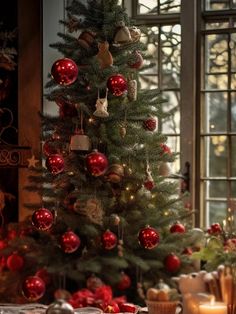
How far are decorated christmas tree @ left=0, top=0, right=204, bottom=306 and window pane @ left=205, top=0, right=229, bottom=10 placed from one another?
111cm

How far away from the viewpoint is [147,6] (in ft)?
16.4

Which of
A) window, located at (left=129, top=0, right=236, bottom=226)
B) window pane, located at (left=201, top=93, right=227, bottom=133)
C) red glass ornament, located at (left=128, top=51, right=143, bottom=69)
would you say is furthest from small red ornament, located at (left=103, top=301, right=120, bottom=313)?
window pane, located at (left=201, top=93, right=227, bottom=133)

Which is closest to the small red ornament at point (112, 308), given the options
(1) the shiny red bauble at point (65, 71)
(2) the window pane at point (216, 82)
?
(1) the shiny red bauble at point (65, 71)

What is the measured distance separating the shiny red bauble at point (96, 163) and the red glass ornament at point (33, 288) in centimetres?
61

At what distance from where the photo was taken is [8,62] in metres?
4.35

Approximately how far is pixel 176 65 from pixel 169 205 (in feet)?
4.28

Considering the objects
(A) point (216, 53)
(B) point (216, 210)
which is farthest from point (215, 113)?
(B) point (216, 210)

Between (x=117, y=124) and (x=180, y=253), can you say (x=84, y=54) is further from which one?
(x=180, y=253)

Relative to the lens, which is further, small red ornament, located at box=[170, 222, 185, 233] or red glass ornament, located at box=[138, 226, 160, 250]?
small red ornament, located at box=[170, 222, 185, 233]

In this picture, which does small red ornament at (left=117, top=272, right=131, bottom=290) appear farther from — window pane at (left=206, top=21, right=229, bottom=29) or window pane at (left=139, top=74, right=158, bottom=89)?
window pane at (left=206, top=21, right=229, bottom=29)

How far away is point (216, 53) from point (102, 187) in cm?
150

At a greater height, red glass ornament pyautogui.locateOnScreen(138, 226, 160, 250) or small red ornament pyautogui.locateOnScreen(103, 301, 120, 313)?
red glass ornament pyautogui.locateOnScreen(138, 226, 160, 250)

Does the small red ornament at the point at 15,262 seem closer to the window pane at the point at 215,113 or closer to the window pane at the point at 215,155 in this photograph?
the window pane at the point at 215,155

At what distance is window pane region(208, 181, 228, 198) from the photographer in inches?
187
